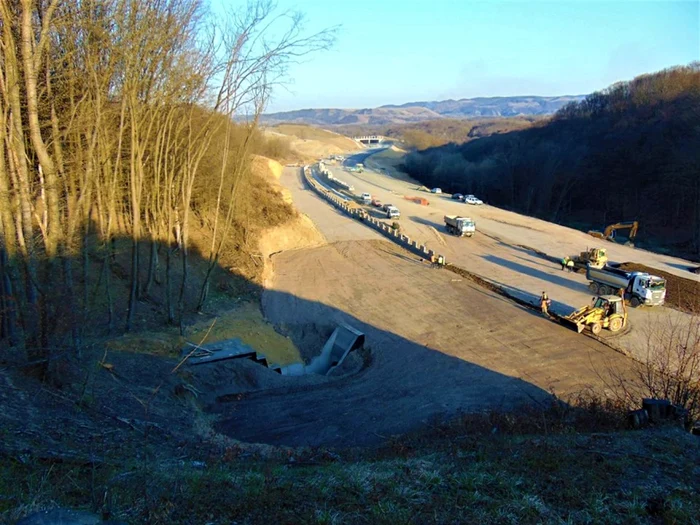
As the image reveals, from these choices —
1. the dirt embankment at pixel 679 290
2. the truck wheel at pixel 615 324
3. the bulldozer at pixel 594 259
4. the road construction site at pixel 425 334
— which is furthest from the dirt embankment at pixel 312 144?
the truck wheel at pixel 615 324

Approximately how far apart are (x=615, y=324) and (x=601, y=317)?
2.70 feet

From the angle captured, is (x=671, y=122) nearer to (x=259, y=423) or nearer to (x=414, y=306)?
(x=414, y=306)

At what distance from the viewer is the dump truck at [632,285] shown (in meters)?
24.3

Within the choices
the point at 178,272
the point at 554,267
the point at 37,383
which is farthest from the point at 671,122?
the point at 37,383

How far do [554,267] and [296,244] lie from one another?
1870 cm

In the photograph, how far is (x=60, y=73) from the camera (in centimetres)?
1175

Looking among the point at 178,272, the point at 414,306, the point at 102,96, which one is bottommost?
the point at 414,306

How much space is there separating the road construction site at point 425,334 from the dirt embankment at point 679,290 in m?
1.56

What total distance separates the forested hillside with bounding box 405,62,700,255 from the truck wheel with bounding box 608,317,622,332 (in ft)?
101

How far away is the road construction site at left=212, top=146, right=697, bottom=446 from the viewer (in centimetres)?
1385

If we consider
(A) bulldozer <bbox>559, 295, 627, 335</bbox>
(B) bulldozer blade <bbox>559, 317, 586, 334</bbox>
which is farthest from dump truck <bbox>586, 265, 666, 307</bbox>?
(B) bulldozer blade <bbox>559, 317, 586, 334</bbox>

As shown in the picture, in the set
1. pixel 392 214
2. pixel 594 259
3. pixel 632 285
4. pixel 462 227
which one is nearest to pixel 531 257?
pixel 594 259

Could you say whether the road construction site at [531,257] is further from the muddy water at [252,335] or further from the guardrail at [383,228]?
the muddy water at [252,335]

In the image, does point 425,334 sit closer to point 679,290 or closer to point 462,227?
point 679,290
